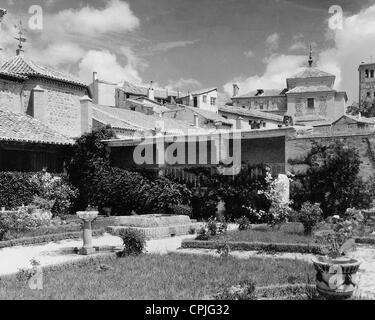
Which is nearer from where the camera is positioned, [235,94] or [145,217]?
[145,217]

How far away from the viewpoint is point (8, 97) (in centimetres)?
2477

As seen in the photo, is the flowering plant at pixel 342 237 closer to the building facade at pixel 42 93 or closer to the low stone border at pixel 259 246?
the low stone border at pixel 259 246

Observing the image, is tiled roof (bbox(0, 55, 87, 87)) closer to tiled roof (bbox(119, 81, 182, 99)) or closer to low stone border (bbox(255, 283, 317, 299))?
low stone border (bbox(255, 283, 317, 299))

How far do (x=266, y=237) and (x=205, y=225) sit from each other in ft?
7.35

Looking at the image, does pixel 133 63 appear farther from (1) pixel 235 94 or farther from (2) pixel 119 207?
(1) pixel 235 94

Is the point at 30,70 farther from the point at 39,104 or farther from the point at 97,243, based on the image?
the point at 97,243

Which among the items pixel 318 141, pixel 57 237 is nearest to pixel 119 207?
pixel 57 237

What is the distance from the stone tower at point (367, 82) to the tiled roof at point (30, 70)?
8067 centimetres

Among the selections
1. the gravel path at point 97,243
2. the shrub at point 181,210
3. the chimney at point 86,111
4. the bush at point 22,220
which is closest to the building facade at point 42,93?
the chimney at point 86,111

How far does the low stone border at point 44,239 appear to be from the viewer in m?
13.6

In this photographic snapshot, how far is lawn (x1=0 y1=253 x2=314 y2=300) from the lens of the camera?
25.1ft

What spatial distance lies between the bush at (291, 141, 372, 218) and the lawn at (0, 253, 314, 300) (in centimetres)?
737

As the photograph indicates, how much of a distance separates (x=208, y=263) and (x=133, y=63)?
718 cm

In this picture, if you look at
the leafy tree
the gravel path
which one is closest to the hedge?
the gravel path
